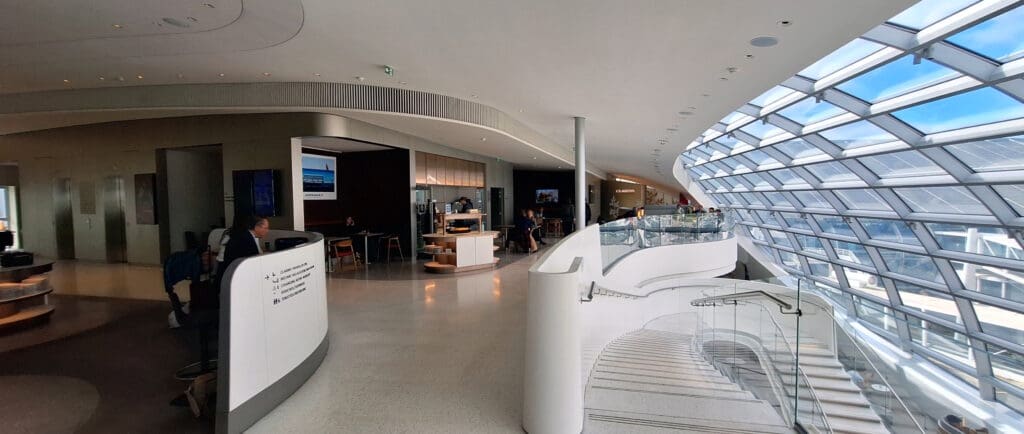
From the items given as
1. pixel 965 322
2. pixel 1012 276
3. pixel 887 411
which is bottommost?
pixel 965 322

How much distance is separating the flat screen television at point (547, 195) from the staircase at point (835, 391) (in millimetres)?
17743

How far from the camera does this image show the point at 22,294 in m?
5.52

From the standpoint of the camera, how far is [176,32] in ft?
16.0

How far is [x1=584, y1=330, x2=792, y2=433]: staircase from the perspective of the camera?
10.6 feet

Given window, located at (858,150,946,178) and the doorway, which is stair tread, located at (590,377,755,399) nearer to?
window, located at (858,150,946,178)

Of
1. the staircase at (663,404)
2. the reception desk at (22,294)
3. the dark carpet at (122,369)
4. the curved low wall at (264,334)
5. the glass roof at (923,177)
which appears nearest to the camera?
the curved low wall at (264,334)

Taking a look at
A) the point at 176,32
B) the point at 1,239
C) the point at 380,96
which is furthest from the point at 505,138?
the point at 1,239

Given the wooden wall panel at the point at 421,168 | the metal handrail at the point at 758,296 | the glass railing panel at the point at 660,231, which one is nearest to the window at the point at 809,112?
the glass railing panel at the point at 660,231

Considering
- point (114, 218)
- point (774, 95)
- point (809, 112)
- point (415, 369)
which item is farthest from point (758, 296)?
point (114, 218)

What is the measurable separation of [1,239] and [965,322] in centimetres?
1862

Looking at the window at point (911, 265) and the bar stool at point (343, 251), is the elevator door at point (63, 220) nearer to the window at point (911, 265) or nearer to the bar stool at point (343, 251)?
the bar stool at point (343, 251)

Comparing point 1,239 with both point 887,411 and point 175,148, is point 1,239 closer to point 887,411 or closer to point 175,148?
point 175,148

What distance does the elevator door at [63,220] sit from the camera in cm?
1089

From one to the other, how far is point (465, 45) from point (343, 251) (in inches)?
268
